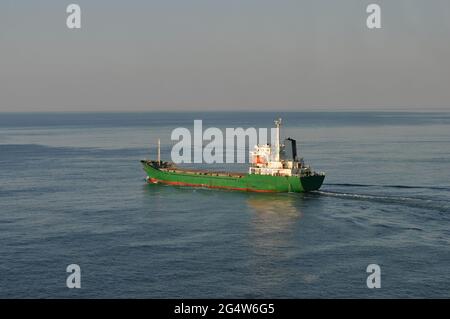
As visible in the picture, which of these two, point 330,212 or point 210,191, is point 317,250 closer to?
point 330,212

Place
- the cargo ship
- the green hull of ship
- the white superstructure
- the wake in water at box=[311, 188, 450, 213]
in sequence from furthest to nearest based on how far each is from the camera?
1. the white superstructure
2. the cargo ship
3. the green hull of ship
4. the wake in water at box=[311, 188, 450, 213]

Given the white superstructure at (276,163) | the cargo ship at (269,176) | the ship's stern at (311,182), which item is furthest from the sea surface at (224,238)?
the white superstructure at (276,163)

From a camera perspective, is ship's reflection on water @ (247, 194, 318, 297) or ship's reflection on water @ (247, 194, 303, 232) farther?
ship's reflection on water @ (247, 194, 303, 232)

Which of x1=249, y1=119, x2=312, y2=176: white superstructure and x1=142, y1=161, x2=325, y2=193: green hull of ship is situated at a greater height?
x1=249, y1=119, x2=312, y2=176: white superstructure

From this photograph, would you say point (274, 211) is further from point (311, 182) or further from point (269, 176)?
point (269, 176)

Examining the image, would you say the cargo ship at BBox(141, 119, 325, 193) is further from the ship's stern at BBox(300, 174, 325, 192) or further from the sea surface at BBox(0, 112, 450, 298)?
the sea surface at BBox(0, 112, 450, 298)

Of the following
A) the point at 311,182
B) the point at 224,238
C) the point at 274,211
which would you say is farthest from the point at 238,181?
the point at 224,238

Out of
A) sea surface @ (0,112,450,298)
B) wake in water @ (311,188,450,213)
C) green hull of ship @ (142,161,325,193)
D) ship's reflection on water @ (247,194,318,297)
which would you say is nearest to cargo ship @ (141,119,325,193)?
green hull of ship @ (142,161,325,193)
